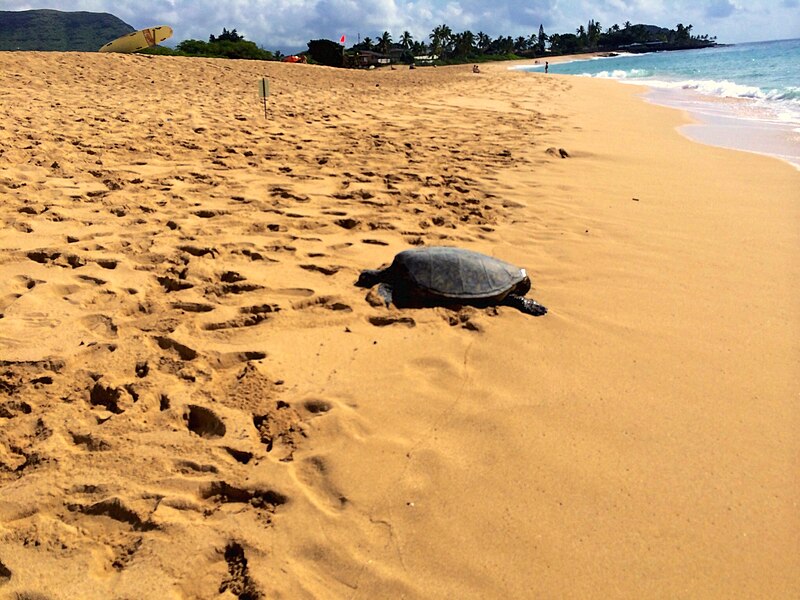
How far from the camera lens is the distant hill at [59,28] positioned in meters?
96.0

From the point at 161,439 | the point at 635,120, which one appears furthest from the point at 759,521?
the point at 635,120

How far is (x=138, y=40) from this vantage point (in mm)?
21312

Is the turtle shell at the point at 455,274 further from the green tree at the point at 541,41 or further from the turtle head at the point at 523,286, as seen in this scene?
the green tree at the point at 541,41

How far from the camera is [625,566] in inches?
66.5

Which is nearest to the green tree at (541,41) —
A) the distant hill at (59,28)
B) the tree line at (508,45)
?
the tree line at (508,45)

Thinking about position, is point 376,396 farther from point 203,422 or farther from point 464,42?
point 464,42

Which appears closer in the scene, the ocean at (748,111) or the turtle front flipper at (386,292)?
the turtle front flipper at (386,292)

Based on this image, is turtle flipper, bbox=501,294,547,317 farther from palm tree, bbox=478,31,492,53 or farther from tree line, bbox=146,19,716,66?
palm tree, bbox=478,31,492,53

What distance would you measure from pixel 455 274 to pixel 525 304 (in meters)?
0.50

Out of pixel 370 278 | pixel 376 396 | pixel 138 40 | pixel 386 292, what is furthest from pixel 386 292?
pixel 138 40

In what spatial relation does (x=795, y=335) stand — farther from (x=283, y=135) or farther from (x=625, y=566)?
(x=283, y=135)

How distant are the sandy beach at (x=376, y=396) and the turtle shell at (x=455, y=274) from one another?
0.14 metres

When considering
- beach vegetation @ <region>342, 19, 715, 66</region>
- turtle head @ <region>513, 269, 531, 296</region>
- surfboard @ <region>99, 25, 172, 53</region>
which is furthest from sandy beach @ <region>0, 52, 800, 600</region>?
beach vegetation @ <region>342, 19, 715, 66</region>

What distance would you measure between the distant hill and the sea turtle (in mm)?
115661
